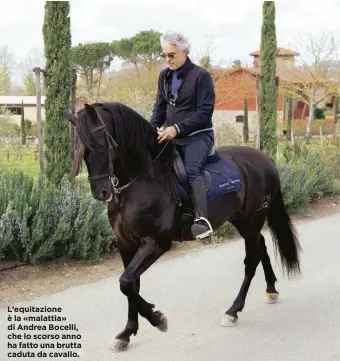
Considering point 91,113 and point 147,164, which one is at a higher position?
point 91,113

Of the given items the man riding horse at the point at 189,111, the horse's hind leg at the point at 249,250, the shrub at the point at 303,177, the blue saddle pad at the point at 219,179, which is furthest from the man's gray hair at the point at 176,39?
the shrub at the point at 303,177

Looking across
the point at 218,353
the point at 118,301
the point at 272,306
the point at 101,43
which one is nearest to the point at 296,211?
the point at 272,306

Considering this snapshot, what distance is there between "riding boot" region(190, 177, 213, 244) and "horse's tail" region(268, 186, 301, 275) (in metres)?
1.70

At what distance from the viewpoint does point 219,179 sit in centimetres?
488

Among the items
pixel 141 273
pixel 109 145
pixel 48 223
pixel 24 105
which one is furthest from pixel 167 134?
pixel 24 105

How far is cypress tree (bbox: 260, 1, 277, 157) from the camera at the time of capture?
14086 mm

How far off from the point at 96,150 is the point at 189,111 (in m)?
1.19

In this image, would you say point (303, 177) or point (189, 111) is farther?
point (303, 177)

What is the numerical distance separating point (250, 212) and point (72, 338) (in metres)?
2.24

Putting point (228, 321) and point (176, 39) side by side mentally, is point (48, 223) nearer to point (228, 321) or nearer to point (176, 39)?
point (228, 321)

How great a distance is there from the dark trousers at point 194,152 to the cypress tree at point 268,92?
9755 mm

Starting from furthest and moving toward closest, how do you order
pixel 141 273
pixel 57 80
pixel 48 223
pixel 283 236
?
pixel 57 80
pixel 48 223
pixel 283 236
pixel 141 273

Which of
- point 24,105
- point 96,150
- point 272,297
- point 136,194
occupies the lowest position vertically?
point 272,297

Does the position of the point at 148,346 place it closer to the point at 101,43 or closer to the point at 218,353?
the point at 218,353
